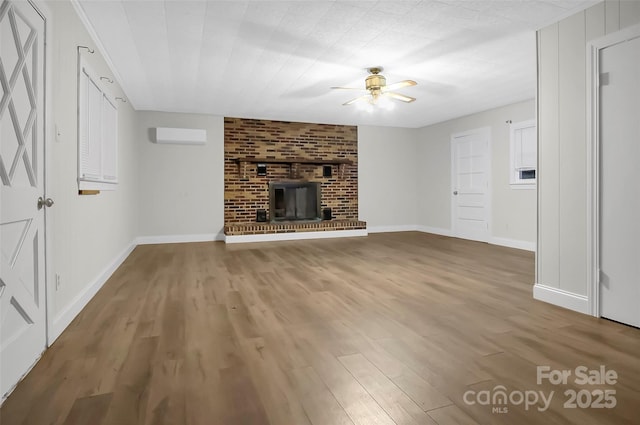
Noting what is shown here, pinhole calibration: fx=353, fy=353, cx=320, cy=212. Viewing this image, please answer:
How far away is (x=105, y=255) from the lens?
3787 mm

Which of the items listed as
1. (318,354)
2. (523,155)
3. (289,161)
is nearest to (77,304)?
(318,354)

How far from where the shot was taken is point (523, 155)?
5840 mm

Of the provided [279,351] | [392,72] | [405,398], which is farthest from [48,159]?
[392,72]

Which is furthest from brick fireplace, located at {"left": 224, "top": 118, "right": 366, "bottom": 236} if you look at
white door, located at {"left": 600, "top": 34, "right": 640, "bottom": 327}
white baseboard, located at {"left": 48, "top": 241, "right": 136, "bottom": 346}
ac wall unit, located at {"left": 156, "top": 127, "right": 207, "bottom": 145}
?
white door, located at {"left": 600, "top": 34, "right": 640, "bottom": 327}

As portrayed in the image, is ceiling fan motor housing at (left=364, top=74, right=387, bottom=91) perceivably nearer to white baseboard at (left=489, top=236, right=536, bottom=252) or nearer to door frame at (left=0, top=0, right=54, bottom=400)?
door frame at (left=0, top=0, right=54, bottom=400)

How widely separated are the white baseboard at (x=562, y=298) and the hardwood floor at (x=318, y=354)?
107 mm

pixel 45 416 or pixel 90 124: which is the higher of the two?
pixel 90 124

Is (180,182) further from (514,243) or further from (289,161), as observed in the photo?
(514,243)

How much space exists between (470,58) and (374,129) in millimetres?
4176

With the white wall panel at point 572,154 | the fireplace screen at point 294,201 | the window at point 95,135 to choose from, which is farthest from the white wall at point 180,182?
the white wall panel at point 572,154

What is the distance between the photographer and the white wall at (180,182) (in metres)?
6.48

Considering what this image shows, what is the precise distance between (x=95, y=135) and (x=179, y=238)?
11.7 ft

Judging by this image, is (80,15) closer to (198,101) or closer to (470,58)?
(198,101)

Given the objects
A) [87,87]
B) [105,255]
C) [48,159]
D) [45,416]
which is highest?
[87,87]
